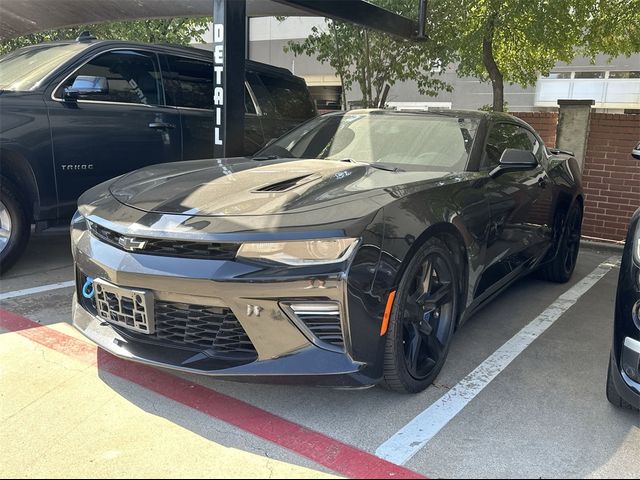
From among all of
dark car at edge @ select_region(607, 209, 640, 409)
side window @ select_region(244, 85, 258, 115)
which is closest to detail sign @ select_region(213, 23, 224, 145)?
side window @ select_region(244, 85, 258, 115)

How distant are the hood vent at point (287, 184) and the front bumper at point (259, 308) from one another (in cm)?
59

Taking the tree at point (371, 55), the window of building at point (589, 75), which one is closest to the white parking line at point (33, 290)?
the tree at point (371, 55)

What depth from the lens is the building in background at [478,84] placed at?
59.0 ft

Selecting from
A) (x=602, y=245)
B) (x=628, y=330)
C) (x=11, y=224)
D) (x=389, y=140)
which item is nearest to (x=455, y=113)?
(x=389, y=140)

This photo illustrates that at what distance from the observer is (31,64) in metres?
5.00

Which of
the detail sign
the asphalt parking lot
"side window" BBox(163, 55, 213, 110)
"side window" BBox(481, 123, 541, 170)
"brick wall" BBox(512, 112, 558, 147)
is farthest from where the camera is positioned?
"brick wall" BBox(512, 112, 558, 147)

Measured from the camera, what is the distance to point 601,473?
7.72 feet

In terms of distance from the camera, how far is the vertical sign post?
4715 millimetres

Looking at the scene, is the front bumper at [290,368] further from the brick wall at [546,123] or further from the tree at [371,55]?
the tree at [371,55]

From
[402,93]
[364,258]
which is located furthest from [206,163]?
[402,93]

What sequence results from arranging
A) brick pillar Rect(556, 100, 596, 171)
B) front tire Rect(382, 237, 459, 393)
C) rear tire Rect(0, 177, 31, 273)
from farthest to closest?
brick pillar Rect(556, 100, 596, 171) → rear tire Rect(0, 177, 31, 273) → front tire Rect(382, 237, 459, 393)

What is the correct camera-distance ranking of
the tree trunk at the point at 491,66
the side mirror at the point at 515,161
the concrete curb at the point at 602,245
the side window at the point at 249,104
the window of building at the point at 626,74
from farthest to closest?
the window of building at the point at 626,74 → the tree trunk at the point at 491,66 → the concrete curb at the point at 602,245 → the side window at the point at 249,104 → the side mirror at the point at 515,161

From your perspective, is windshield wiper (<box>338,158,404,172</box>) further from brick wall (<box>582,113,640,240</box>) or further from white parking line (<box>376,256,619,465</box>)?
brick wall (<box>582,113,640,240</box>)

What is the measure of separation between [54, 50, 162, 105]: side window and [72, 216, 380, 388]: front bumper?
3.08 metres
